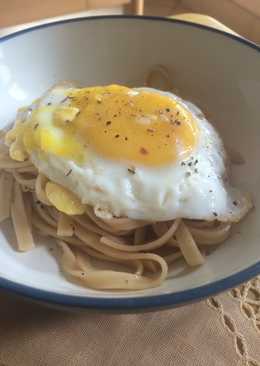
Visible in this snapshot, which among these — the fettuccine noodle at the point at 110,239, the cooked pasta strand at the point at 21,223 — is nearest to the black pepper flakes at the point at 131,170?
the fettuccine noodle at the point at 110,239

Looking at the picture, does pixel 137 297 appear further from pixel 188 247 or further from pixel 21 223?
pixel 21 223

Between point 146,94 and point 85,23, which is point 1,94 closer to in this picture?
point 85,23

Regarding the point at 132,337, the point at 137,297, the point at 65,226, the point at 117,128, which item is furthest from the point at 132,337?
the point at 117,128

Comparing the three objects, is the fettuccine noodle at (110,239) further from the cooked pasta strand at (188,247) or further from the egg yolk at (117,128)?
the egg yolk at (117,128)

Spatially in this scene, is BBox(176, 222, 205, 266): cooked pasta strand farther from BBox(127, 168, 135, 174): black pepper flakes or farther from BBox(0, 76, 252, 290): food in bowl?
BBox(127, 168, 135, 174): black pepper flakes

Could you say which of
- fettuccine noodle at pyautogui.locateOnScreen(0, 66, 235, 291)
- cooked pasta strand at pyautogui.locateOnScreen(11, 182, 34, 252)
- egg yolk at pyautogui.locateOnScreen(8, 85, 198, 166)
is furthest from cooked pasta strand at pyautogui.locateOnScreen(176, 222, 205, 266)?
cooked pasta strand at pyautogui.locateOnScreen(11, 182, 34, 252)

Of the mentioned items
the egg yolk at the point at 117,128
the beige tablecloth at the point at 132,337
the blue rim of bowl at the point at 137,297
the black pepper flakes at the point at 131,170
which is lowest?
the beige tablecloth at the point at 132,337

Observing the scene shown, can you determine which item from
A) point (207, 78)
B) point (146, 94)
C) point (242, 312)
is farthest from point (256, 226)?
point (207, 78)
